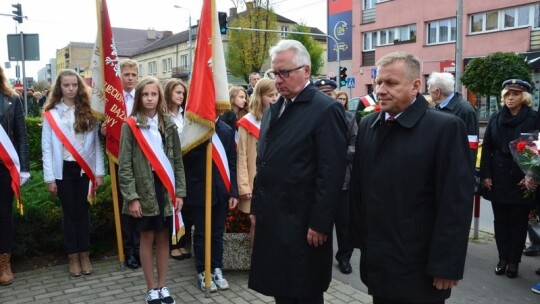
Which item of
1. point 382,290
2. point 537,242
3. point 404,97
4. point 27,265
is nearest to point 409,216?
point 382,290

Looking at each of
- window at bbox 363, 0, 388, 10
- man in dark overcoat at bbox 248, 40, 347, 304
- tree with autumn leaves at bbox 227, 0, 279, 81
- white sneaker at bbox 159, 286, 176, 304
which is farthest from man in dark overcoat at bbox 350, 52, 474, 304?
tree with autumn leaves at bbox 227, 0, 279, 81

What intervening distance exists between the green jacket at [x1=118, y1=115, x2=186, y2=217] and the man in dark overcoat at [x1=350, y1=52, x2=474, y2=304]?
219 cm

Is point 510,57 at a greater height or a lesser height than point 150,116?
greater

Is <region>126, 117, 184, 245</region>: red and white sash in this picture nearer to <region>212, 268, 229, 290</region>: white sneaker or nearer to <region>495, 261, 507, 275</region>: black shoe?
<region>212, 268, 229, 290</region>: white sneaker

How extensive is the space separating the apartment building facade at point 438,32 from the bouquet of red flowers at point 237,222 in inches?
883

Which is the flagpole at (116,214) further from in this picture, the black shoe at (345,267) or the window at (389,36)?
the window at (389,36)

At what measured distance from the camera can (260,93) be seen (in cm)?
532

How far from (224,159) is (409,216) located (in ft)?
8.96

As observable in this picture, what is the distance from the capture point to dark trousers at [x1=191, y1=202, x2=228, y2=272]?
5062 millimetres

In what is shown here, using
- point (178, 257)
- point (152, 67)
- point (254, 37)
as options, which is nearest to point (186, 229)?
point (178, 257)

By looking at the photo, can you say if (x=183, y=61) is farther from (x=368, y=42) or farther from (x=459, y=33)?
(x=459, y=33)

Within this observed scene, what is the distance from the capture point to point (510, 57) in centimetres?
2275

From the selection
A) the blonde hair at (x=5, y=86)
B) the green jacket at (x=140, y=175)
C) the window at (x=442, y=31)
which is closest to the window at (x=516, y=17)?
the window at (x=442, y=31)

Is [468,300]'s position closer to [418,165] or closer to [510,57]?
[418,165]
